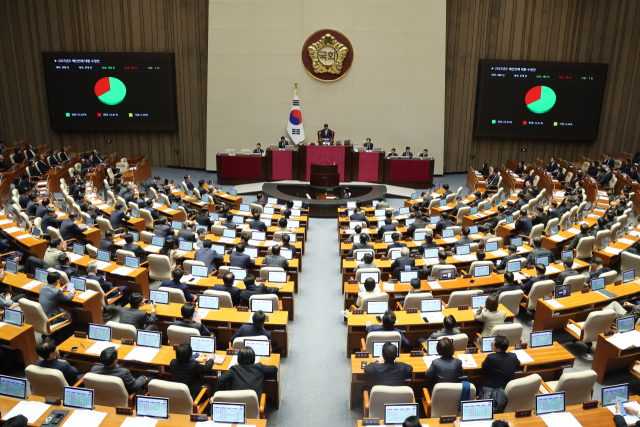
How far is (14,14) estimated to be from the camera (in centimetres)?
1992

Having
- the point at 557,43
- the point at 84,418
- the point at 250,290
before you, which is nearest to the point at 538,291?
the point at 250,290

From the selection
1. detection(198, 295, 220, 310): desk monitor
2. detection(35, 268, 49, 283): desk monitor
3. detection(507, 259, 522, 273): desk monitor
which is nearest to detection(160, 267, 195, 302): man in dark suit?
detection(198, 295, 220, 310): desk monitor

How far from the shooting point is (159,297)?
7246 mm

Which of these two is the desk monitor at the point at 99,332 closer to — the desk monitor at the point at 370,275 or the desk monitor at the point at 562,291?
the desk monitor at the point at 370,275

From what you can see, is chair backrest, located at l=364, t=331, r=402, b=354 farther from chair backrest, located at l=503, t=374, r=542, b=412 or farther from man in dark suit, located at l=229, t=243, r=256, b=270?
man in dark suit, located at l=229, t=243, r=256, b=270

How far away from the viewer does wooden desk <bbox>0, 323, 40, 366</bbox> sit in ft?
20.4

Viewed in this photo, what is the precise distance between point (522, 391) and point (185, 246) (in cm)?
697

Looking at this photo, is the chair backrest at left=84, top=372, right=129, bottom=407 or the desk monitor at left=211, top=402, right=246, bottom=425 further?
the chair backrest at left=84, top=372, right=129, bottom=407

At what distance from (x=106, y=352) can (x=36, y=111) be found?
774 inches

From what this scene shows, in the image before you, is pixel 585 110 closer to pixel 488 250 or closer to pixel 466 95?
pixel 466 95

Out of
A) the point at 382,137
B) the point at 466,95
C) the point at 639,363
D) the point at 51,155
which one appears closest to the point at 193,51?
the point at 51,155

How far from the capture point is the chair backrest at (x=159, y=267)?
8.98 m

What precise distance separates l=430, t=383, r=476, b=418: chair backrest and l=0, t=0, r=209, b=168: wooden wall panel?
61.3 ft

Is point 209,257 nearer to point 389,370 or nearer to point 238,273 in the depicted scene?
point 238,273
